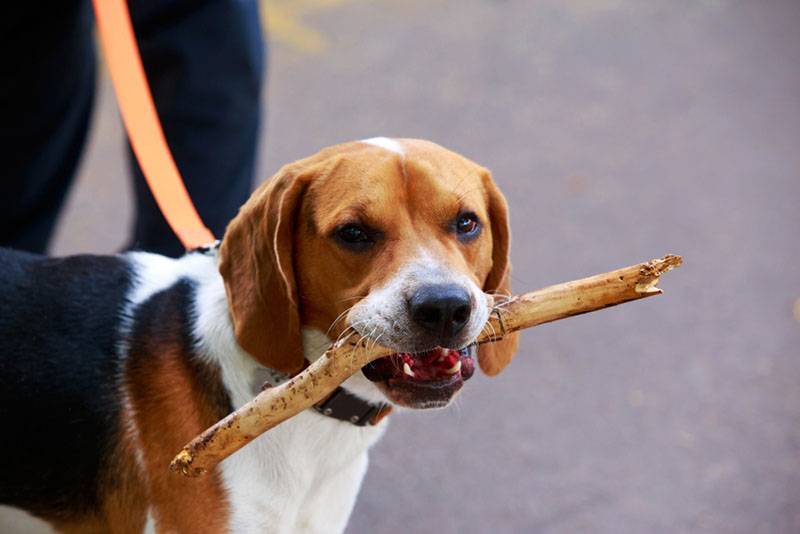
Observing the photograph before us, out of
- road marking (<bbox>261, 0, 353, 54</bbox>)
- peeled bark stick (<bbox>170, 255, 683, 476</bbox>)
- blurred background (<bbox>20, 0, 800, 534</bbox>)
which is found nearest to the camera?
peeled bark stick (<bbox>170, 255, 683, 476</bbox>)

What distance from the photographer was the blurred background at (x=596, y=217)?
14.0 feet

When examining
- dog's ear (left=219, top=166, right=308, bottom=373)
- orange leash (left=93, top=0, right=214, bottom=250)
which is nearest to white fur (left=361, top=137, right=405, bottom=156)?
dog's ear (left=219, top=166, right=308, bottom=373)

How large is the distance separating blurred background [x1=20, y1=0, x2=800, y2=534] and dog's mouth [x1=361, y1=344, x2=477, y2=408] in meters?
1.54

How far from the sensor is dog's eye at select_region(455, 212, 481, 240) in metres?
2.82

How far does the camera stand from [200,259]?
3.09m

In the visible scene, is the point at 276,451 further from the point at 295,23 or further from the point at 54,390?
the point at 295,23

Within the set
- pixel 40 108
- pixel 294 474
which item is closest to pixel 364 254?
pixel 294 474

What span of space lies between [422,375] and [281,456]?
458mm

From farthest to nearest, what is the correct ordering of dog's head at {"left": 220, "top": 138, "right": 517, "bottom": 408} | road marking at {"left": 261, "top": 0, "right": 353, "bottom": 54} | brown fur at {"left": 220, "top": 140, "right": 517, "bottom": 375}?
road marking at {"left": 261, "top": 0, "right": 353, "bottom": 54} < brown fur at {"left": 220, "top": 140, "right": 517, "bottom": 375} < dog's head at {"left": 220, "top": 138, "right": 517, "bottom": 408}

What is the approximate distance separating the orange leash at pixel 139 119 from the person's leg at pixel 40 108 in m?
0.75

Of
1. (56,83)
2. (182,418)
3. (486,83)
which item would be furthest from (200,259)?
(486,83)

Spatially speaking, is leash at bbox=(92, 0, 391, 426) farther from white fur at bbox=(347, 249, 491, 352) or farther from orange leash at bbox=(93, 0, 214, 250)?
white fur at bbox=(347, 249, 491, 352)

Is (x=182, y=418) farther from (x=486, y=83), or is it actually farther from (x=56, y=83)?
(x=486, y=83)

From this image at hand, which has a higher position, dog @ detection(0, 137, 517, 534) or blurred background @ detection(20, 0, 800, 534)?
dog @ detection(0, 137, 517, 534)
